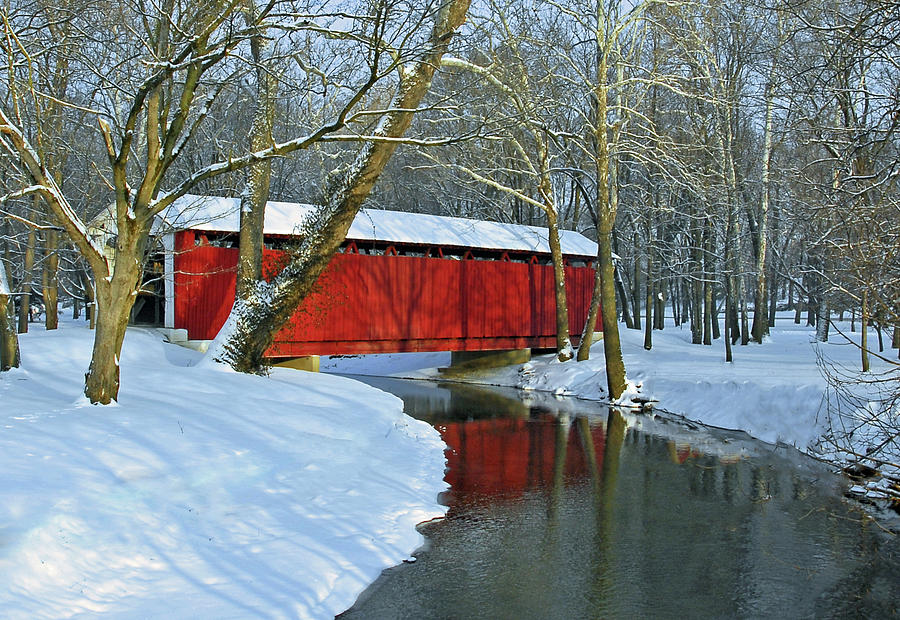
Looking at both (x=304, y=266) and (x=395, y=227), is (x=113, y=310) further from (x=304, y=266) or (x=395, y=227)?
(x=395, y=227)

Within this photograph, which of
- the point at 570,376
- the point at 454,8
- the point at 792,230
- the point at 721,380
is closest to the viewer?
the point at 454,8

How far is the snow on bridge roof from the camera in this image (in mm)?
13570

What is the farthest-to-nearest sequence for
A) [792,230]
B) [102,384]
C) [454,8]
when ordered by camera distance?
[792,230]
[454,8]
[102,384]

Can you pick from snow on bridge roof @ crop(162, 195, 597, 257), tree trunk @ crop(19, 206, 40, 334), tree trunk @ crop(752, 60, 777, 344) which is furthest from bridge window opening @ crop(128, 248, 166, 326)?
tree trunk @ crop(752, 60, 777, 344)

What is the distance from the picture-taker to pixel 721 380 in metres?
12.0

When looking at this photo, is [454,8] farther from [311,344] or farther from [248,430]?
[311,344]

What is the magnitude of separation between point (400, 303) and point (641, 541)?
35.4 feet

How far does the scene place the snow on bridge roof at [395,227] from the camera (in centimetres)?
1357

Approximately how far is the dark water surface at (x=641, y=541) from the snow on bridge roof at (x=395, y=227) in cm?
661

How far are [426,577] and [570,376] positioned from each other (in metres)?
11.3

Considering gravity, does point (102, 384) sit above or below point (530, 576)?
above

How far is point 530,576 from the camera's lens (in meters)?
4.76

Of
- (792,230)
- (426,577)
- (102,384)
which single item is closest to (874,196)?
(426,577)

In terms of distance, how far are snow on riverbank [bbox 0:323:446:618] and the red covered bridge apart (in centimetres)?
511
